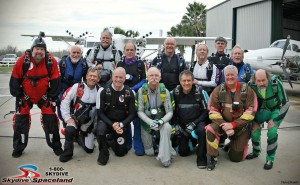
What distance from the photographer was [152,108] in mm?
4152

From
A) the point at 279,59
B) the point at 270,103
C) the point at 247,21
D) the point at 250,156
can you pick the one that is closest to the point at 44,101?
the point at 250,156

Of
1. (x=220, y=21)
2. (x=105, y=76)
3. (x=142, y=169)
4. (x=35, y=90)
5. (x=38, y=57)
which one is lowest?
(x=142, y=169)

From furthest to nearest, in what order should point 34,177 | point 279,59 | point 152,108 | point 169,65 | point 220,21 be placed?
1. point 220,21
2. point 279,59
3. point 169,65
4. point 152,108
5. point 34,177

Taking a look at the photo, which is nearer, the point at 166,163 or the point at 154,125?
the point at 166,163

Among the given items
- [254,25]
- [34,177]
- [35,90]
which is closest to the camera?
[34,177]

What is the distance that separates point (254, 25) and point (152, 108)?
60.5 ft

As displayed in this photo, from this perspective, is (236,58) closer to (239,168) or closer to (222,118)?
(222,118)

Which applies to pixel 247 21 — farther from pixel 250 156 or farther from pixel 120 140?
pixel 120 140

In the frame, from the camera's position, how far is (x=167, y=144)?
12.6ft

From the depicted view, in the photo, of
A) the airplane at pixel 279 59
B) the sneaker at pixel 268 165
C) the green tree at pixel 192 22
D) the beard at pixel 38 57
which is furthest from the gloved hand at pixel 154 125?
the green tree at pixel 192 22

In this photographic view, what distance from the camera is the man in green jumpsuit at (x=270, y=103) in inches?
153

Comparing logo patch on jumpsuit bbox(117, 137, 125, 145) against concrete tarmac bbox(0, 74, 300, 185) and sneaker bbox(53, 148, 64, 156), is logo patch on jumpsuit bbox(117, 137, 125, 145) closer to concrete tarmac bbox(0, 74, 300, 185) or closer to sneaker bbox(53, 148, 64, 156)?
concrete tarmac bbox(0, 74, 300, 185)

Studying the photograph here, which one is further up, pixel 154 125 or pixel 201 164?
pixel 154 125

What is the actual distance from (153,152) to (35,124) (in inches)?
130
